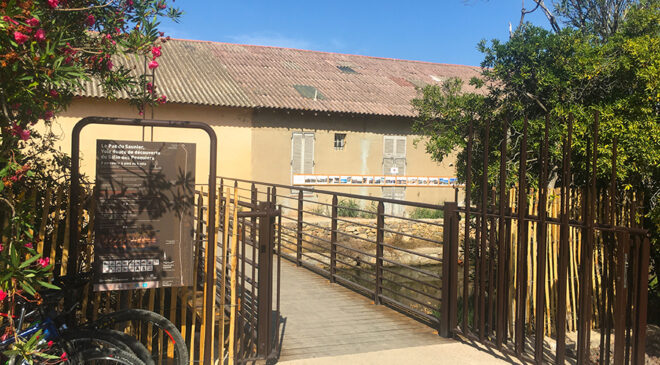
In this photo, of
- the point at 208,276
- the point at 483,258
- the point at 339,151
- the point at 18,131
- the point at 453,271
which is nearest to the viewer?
the point at 18,131

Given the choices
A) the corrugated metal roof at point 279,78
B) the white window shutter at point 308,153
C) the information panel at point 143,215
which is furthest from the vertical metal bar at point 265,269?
the white window shutter at point 308,153

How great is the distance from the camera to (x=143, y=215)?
155 inches

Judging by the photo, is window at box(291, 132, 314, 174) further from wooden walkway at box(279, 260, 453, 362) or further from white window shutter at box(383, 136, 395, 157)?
wooden walkway at box(279, 260, 453, 362)

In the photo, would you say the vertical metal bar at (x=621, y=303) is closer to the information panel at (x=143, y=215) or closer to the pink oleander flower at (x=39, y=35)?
the information panel at (x=143, y=215)

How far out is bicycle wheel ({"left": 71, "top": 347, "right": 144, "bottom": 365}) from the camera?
3.50m

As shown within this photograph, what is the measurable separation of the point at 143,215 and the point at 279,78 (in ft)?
53.4

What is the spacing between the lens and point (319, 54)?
77.9 ft

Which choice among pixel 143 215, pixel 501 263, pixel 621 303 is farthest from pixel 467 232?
pixel 143 215

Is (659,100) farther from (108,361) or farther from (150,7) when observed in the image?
(108,361)

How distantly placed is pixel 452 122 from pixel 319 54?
14.5 meters

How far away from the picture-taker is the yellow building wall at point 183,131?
601 inches

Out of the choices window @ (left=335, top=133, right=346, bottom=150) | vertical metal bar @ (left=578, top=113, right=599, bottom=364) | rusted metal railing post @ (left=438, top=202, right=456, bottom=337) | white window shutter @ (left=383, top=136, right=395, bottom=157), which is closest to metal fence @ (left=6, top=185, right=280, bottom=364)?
rusted metal railing post @ (left=438, top=202, right=456, bottom=337)

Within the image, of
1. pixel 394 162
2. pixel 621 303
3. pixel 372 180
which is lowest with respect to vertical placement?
pixel 621 303

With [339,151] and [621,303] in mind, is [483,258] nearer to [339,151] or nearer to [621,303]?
[621,303]
